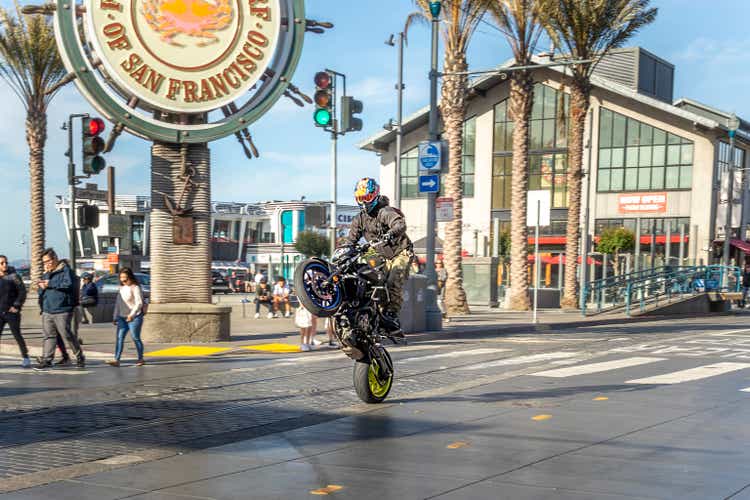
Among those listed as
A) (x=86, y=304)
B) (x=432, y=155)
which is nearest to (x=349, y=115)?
(x=432, y=155)

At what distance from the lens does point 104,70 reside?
17359mm

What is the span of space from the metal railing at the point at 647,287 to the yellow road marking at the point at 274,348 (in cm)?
1273

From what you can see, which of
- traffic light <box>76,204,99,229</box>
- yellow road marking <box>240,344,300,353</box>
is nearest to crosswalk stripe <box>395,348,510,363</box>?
yellow road marking <box>240,344,300,353</box>

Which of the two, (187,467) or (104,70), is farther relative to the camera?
(104,70)

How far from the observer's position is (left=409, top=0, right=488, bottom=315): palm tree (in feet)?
89.5

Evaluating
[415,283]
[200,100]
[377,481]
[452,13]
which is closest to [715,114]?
[452,13]

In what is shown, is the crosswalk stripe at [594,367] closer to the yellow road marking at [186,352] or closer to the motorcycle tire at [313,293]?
the motorcycle tire at [313,293]

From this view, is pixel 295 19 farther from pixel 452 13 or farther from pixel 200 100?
pixel 452 13

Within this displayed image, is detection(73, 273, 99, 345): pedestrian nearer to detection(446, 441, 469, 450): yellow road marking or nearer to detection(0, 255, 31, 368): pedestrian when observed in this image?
detection(0, 255, 31, 368): pedestrian

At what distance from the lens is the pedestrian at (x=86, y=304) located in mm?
14695

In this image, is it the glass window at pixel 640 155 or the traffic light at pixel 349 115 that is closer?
the traffic light at pixel 349 115

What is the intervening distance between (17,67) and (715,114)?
43.0 metres

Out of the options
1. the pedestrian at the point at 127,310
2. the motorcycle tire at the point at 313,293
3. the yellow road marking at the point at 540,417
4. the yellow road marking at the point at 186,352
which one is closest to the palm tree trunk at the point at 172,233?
the yellow road marking at the point at 186,352

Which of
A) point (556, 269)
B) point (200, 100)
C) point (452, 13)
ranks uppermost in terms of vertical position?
point (452, 13)
